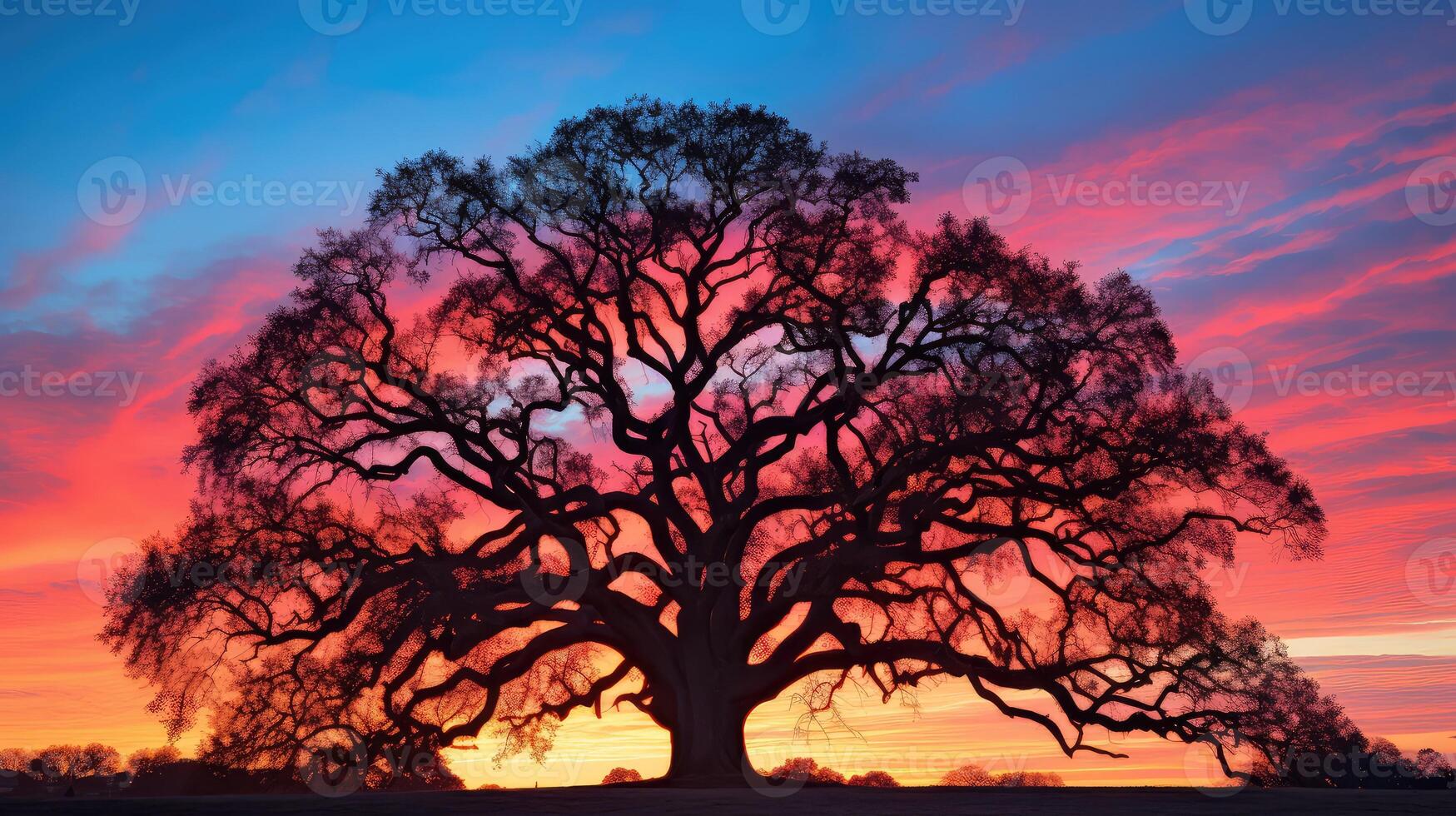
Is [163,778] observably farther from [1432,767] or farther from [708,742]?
[1432,767]

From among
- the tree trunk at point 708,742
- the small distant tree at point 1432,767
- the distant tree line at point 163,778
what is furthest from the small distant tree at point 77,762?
the small distant tree at point 1432,767

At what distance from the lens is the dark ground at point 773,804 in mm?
12766

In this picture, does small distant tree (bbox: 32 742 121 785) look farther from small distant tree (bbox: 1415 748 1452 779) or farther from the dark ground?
small distant tree (bbox: 1415 748 1452 779)

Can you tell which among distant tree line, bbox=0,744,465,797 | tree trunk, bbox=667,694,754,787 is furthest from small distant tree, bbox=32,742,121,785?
tree trunk, bbox=667,694,754,787

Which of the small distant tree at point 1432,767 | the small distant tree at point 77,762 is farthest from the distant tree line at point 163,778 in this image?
the small distant tree at point 1432,767

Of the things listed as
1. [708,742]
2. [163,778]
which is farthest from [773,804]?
[163,778]

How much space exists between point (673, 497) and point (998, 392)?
677 cm

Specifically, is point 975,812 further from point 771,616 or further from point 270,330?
point 270,330

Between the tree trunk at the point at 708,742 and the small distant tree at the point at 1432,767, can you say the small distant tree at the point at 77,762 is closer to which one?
the tree trunk at the point at 708,742

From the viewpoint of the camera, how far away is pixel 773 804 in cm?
1474

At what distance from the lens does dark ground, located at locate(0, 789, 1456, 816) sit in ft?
41.9

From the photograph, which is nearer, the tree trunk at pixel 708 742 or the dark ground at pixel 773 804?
the dark ground at pixel 773 804

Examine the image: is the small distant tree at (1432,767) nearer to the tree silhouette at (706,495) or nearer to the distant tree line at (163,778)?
the tree silhouette at (706,495)

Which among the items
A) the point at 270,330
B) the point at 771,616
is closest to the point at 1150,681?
the point at 771,616
